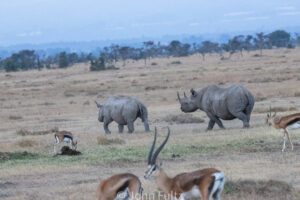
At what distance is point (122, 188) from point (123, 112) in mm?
18428

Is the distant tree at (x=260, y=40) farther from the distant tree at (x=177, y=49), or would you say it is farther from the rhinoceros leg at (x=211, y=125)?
the rhinoceros leg at (x=211, y=125)

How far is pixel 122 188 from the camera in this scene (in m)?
11.8

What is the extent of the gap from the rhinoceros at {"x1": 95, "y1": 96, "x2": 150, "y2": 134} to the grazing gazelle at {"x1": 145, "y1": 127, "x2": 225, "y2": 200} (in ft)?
56.9

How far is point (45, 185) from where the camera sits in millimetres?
16859

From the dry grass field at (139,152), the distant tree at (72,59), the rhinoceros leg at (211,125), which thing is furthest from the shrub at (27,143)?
the distant tree at (72,59)

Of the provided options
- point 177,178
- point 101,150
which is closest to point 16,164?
point 101,150

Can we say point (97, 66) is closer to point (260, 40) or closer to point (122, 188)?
point (260, 40)

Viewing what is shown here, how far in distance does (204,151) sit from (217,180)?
384 inches

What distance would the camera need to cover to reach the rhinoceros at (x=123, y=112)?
29.9 m

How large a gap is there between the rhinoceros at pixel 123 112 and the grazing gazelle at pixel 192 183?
17.4 metres

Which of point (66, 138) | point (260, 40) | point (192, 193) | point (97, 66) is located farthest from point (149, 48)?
point (192, 193)

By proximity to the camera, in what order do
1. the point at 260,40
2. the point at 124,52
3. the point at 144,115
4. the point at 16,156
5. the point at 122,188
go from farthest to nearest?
the point at 260,40
the point at 124,52
the point at 144,115
the point at 16,156
the point at 122,188

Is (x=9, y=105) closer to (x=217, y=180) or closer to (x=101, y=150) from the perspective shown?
(x=101, y=150)

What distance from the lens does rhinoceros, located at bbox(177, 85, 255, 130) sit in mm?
28594
